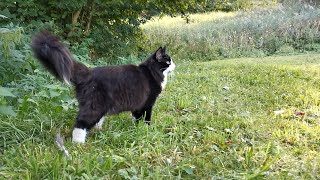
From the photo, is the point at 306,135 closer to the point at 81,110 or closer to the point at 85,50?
the point at 81,110

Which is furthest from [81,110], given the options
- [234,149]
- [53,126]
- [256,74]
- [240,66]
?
[240,66]

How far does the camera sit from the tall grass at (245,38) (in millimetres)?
9828

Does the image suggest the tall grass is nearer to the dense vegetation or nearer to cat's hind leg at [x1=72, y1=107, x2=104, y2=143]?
the dense vegetation

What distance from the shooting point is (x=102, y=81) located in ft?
9.40

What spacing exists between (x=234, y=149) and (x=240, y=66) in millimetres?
4197

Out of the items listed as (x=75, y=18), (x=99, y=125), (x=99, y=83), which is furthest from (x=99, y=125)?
(x=75, y=18)

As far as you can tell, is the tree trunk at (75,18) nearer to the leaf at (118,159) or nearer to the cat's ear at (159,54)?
the cat's ear at (159,54)

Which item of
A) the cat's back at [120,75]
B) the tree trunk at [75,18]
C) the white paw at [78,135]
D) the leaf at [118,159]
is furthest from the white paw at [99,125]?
the tree trunk at [75,18]

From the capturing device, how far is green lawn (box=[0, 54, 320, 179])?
7.29 ft

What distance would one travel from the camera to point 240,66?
6656 millimetres

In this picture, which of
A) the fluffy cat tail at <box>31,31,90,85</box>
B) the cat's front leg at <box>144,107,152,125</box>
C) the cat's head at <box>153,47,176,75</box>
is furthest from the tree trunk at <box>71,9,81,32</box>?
the fluffy cat tail at <box>31,31,90,85</box>

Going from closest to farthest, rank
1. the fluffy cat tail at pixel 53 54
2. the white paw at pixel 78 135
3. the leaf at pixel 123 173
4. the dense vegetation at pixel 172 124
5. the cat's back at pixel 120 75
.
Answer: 1. the leaf at pixel 123 173
2. the dense vegetation at pixel 172 124
3. the fluffy cat tail at pixel 53 54
4. the white paw at pixel 78 135
5. the cat's back at pixel 120 75

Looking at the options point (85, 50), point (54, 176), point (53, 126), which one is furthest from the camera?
point (85, 50)

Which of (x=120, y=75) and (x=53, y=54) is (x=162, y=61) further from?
(x=53, y=54)
